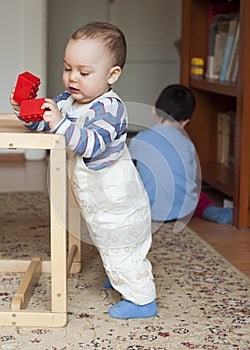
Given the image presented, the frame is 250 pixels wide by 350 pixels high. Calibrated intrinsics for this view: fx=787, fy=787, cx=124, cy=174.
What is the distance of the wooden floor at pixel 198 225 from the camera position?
2.20m

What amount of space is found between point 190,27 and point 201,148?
1.55 feet

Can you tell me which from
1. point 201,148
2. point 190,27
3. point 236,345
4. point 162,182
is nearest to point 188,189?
point 162,182

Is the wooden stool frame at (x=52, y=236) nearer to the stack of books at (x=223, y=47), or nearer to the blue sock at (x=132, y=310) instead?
the blue sock at (x=132, y=310)

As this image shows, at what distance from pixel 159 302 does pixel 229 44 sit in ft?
4.50

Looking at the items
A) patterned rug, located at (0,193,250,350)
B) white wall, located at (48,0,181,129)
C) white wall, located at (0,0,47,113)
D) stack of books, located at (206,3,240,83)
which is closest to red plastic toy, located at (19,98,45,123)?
patterned rug, located at (0,193,250,350)

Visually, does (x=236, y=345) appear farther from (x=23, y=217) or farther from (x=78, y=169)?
(x=23, y=217)

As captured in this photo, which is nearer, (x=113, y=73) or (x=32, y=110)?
(x=32, y=110)

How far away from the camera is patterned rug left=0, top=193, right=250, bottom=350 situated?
1551 mm

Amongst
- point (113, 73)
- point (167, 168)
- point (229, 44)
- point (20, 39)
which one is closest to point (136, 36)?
point (20, 39)

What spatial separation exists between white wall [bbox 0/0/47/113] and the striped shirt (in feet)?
5.98

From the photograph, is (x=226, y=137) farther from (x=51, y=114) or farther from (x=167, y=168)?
(x=51, y=114)

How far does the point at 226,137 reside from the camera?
3051 millimetres

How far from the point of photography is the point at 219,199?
287 centimetres

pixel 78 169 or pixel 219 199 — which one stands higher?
pixel 78 169
